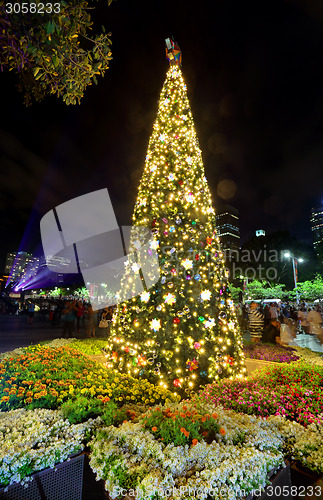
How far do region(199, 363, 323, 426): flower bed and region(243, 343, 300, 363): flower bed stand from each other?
2141mm

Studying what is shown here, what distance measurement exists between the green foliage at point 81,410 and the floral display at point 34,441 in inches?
3.7

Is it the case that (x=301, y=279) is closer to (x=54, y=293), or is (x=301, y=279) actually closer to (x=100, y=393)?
(x=100, y=393)

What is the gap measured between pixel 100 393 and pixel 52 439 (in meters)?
1.39

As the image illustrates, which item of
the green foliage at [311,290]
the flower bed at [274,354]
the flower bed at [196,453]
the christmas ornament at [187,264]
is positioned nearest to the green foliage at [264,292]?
the green foliage at [311,290]

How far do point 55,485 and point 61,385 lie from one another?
173 centimetres

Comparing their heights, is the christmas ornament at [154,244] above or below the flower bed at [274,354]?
above

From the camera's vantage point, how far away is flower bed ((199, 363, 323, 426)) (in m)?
3.89

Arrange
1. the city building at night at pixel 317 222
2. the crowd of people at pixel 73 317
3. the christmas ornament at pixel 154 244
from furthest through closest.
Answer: the city building at night at pixel 317 222
the crowd of people at pixel 73 317
the christmas ornament at pixel 154 244

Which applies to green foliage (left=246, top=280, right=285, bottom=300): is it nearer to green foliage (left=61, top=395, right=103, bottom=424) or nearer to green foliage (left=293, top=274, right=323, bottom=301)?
green foliage (left=293, top=274, right=323, bottom=301)

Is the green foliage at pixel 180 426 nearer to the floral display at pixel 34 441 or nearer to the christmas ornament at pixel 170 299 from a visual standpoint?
the floral display at pixel 34 441

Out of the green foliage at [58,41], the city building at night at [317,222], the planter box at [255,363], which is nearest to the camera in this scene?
the green foliage at [58,41]

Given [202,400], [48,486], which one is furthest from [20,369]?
[202,400]

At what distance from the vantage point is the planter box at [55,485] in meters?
2.35

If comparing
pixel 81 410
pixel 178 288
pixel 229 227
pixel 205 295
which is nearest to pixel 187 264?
pixel 178 288
